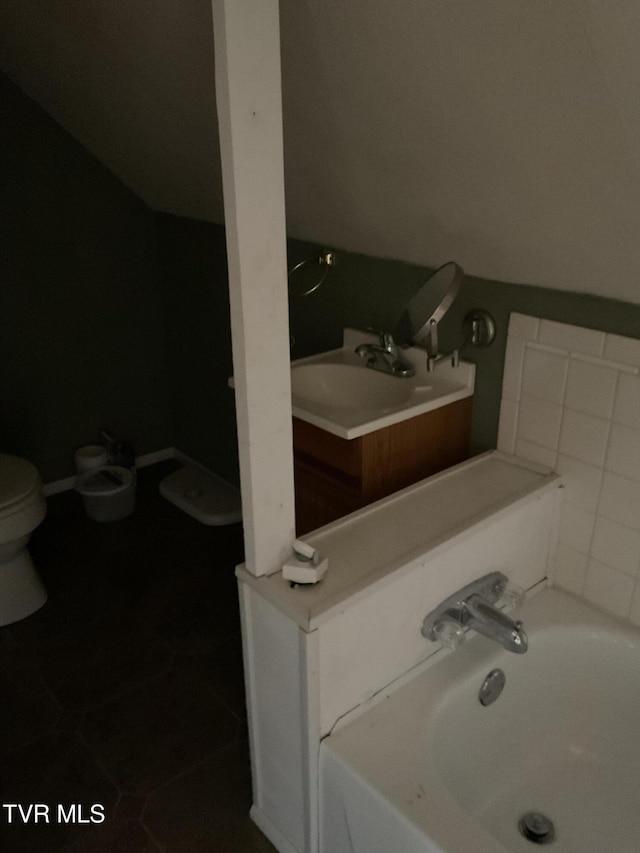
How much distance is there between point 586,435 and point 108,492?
6.03 feet

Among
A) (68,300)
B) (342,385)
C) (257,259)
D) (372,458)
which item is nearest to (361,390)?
(342,385)

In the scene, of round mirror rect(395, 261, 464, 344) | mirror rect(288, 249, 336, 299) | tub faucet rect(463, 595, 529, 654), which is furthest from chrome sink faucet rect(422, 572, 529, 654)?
mirror rect(288, 249, 336, 299)

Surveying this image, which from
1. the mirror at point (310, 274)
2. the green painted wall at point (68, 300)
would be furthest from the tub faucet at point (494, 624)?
the green painted wall at point (68, 300)

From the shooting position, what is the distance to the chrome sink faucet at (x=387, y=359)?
191 cm

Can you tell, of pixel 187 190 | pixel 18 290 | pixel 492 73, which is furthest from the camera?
pixel 18 290

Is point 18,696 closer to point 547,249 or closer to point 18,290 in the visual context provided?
point 18,290

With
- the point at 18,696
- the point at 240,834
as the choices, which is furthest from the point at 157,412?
the point at 240,834

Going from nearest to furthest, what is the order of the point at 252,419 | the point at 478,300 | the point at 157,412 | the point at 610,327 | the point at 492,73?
the point at 492,73, the point at 252,419, the point at 610,327, the point at 478,300, the point at 157,412

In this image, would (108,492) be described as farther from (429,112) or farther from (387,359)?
(429,112)

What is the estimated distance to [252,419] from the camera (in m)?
1.22

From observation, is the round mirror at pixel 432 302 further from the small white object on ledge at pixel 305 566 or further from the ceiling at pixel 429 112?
the small white object on ledge at pixel 305 566

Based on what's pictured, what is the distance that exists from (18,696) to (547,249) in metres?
1.79

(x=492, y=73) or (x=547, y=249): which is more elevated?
(x=492, y=73)

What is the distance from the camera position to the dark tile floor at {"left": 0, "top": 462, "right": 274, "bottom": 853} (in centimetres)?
160
